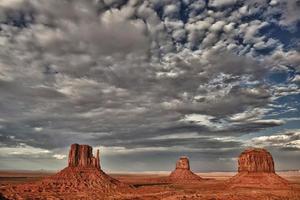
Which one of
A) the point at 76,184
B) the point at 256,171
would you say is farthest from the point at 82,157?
the point at 256,171

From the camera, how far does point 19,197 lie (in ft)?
300

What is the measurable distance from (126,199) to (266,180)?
196ft

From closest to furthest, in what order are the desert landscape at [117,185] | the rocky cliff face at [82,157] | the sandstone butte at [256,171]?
the desert landscape at [117,185], the sandstone butte at [256,171], the rocky cliff face at [82,157]

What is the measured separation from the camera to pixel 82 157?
134 meters

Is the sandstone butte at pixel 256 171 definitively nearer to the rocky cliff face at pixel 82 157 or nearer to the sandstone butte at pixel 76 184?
the sandstone butte at pixel 76 184

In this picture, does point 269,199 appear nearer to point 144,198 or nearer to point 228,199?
point 228,199

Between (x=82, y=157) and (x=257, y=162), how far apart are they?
65.4 m

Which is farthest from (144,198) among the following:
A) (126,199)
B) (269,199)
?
(269,199)

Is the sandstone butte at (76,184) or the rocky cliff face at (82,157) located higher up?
the rocky cliff face at (82,157)

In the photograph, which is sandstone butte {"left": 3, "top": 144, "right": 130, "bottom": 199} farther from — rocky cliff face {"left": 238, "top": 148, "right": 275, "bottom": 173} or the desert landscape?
rocky cliff face {"left": 238, "top": 148, "right": 275, "bottom": 173}

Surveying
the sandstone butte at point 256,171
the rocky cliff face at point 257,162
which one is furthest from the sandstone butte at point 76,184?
the rocky cliff face at point 257,162

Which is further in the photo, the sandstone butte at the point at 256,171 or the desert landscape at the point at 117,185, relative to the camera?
the sandstone butte at the point at 256,171

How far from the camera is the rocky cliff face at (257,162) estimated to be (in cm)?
13150

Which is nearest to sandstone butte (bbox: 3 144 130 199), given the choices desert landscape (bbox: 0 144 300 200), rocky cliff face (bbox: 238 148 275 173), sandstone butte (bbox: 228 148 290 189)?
desert landscape (bbox: 0 144 300 200)
